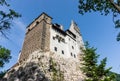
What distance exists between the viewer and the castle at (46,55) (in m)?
31.6

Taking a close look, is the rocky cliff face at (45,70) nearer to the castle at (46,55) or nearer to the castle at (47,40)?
the castle at (46,55)

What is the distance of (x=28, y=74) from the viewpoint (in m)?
31.0

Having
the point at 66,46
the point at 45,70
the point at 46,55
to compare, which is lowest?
the point at 45,70

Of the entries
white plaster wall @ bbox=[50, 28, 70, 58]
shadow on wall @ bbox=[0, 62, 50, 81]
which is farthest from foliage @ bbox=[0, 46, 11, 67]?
white plaster wall @ bbox=[50, 28, 70, 58]

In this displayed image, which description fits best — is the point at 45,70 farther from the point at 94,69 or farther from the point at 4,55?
the point at 94,69

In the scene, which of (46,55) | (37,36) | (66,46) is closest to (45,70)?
(46,55)

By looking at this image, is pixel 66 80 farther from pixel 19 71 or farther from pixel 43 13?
pixel 43 13

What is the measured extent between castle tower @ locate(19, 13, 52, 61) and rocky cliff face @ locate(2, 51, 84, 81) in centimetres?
234

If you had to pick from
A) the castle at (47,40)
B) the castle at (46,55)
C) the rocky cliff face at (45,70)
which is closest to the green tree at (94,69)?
the castle at (46,55)

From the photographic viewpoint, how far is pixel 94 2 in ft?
52.5

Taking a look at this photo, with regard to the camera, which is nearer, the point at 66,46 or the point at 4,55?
the point at 4,55

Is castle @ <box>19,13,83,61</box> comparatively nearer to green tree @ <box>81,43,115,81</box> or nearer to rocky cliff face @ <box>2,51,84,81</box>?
rocky cliff face @ <box>2,51,84,81</box>

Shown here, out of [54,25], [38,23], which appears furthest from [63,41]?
[38,23]

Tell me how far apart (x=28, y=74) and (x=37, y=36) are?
1162cm
